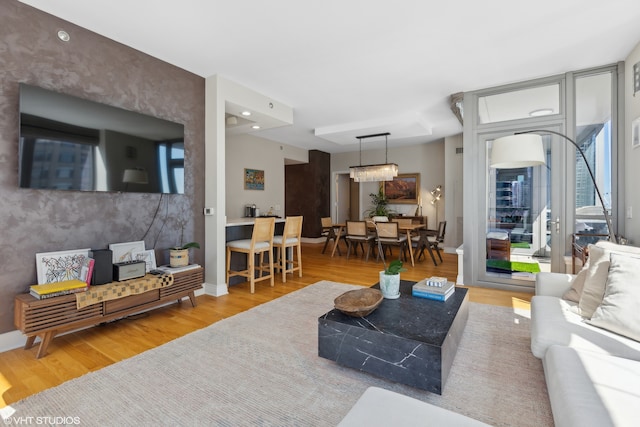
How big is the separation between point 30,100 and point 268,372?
2847mm

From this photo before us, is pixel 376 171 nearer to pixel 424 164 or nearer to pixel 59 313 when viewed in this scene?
pixel 424 164

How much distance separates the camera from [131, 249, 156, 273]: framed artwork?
10.2ft

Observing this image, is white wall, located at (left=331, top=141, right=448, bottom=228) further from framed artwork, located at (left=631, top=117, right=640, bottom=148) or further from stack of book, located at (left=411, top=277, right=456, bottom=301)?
stack of book, located at (left=411, top=277, right=456, bottom=301)

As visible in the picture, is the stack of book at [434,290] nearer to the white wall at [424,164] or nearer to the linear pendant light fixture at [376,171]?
the linear pendant light fixture at [376,171]

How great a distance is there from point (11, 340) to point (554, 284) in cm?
439

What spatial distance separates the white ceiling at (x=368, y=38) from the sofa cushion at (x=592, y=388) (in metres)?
2.71

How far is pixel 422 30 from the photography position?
2.94 metres

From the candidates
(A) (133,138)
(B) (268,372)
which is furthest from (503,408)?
(A) (133,138)

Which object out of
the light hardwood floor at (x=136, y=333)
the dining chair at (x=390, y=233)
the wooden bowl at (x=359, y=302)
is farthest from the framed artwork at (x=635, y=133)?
the dining chair at (x=390, y=233)

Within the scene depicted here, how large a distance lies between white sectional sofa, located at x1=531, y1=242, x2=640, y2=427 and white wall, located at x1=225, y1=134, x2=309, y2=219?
18.1 feet

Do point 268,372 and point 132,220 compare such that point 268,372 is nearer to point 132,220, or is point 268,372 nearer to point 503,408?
point 503,408

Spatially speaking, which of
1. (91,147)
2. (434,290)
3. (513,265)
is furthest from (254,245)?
(513,265)

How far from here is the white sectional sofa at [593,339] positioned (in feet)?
3.69

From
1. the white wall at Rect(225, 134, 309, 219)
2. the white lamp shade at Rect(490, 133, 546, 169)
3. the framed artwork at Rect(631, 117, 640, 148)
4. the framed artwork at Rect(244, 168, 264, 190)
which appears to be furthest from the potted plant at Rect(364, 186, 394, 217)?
the white lamp shade at Rect(490, 133, 546, 169)
